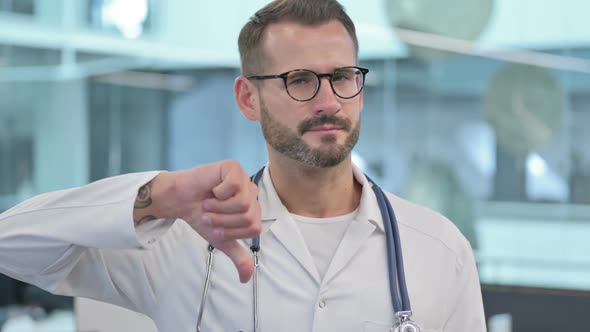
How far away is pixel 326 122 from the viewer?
1.38 m

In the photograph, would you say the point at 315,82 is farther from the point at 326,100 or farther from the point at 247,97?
the point at 247,97

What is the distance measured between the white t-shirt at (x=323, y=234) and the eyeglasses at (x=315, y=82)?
0.74 ft

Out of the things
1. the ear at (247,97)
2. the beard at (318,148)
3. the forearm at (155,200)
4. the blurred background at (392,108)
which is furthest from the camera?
the blurred background at (392,108)

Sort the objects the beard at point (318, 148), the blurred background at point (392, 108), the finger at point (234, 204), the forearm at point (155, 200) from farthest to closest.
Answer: the blurred background at point (392, 108), the beard at point (318, 148), the forearm at point (155, 200), the finger at point (234, 204)

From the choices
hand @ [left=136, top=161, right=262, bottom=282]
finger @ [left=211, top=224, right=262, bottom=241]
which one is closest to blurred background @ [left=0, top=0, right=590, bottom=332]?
hand @ [left=136, top=161, right=262, bottom=282]

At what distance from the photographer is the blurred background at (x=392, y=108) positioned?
4410 mm

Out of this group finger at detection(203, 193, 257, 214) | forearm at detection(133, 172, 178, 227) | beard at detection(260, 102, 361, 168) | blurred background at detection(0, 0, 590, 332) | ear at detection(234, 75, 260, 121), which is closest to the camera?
finger at detection(203, 193, 257, 214)

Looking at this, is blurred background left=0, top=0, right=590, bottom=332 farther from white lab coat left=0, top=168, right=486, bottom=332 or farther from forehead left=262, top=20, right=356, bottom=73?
forehead left=262, top=20, right=356, bottom=73

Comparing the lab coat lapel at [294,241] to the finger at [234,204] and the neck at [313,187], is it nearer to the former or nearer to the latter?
the neck at [313,187]

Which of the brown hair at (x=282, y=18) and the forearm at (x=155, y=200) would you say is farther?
the brown hair at (x=282, y=18)

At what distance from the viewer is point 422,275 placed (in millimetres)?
1403

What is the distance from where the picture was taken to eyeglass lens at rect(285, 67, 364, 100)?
4.62ft

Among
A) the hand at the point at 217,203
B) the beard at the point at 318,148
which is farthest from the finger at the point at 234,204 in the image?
the beard at the point at 318,148

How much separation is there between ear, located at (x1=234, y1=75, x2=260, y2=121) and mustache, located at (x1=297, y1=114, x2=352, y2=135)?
16cm
